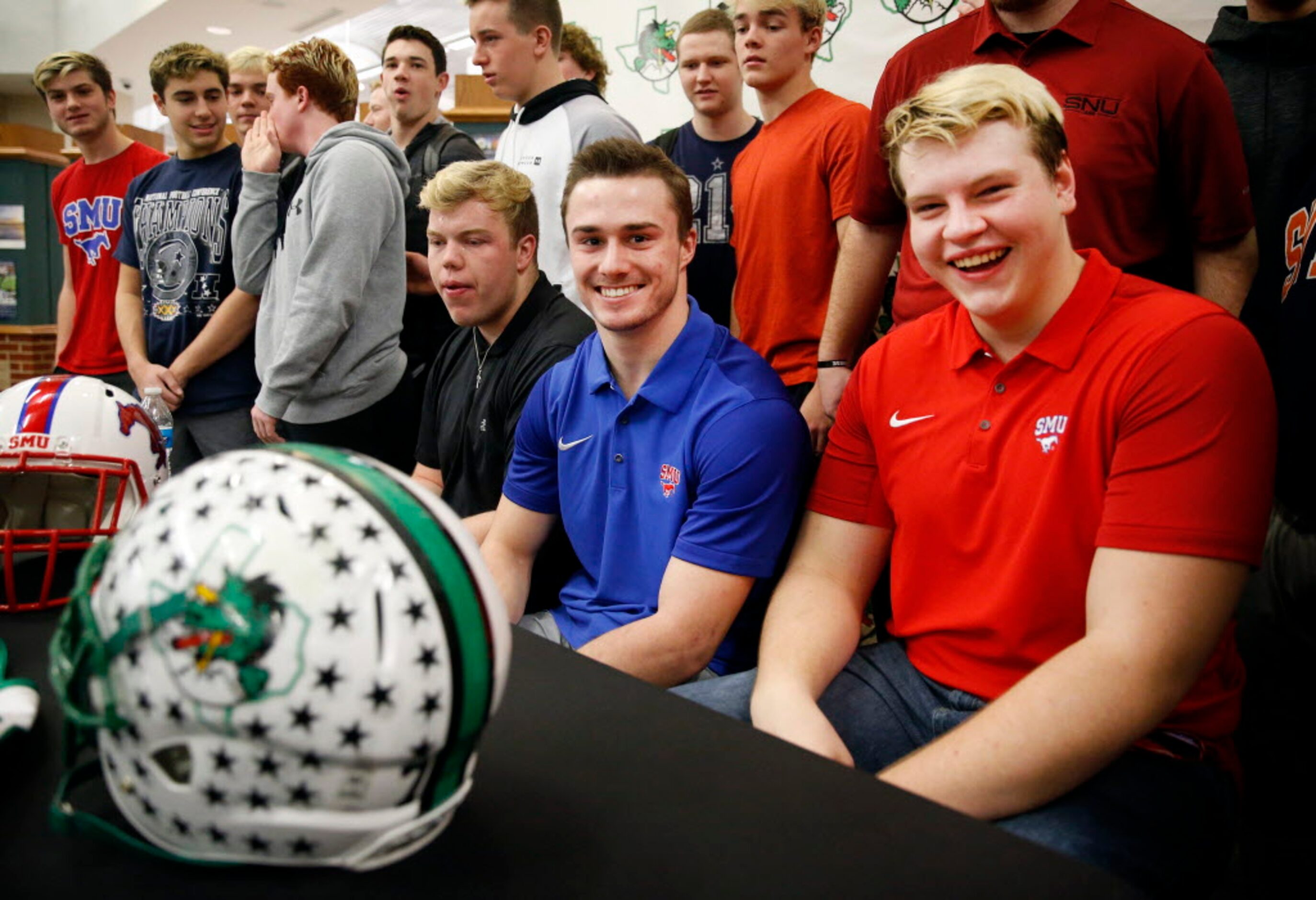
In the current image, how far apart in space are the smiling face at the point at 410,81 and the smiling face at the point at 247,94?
0.50 metres

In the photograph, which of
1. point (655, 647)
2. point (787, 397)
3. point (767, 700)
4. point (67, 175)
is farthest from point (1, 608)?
point (67, 175)

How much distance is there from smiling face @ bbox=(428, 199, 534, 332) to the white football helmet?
1.58 meters

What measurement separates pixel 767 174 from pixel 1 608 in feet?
5.91

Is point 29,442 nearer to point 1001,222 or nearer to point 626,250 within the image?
point 626,250

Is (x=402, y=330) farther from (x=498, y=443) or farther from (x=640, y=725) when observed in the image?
(x=640, y=725)

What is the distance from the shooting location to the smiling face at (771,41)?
2391 millimetres

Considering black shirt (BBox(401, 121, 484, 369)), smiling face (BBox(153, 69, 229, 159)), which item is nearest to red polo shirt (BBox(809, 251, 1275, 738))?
black shirt (BBox(401, 121, 484, 369))

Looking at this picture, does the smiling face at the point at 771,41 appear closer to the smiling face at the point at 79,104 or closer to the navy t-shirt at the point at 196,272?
the navy t-shirt at the point at 196,272

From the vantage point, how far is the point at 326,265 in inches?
98.0

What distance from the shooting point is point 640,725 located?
2.89ft

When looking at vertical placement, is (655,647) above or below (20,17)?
below

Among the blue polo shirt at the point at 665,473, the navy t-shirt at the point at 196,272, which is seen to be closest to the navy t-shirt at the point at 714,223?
the blue polo shirt at the point at 665,473

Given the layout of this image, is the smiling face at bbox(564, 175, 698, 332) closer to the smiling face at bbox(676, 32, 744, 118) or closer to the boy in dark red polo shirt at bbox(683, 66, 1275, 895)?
the boy in dark red polo shirt at bbox(683, 66, 1275, 895)

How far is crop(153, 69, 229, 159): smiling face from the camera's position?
309 centimetres
